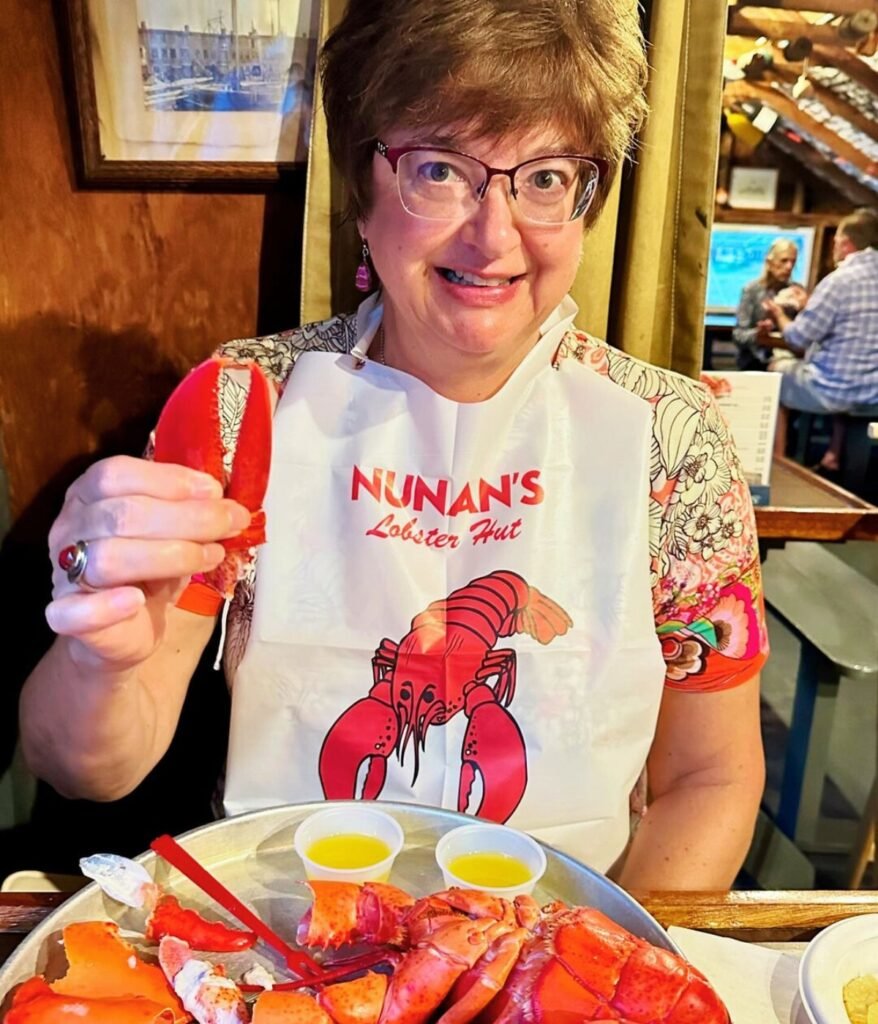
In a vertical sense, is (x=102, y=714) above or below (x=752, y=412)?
below

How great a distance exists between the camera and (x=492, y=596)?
127 centimetres

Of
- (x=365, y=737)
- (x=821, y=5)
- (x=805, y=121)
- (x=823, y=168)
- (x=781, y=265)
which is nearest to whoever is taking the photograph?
(x=365, y=737)

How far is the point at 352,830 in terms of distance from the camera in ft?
3.17

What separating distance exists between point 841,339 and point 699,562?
4.11 metres

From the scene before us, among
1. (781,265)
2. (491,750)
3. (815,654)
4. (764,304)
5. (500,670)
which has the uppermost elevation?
(781,265)

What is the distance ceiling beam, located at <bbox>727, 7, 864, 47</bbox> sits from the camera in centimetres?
298

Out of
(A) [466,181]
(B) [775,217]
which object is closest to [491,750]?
(A) [466,181]

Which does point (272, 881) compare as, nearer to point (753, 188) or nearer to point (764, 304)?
point (764, 304)

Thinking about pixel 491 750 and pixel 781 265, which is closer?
pixel 491 750

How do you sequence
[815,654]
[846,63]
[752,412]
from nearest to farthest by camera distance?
[752,412], [815,654], [846,63]

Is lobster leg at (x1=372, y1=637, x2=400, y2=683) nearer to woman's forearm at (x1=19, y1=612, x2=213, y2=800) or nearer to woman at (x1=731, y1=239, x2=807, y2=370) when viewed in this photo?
woman's forearm at (x1=19, y1=612, x2=213, y2=800)

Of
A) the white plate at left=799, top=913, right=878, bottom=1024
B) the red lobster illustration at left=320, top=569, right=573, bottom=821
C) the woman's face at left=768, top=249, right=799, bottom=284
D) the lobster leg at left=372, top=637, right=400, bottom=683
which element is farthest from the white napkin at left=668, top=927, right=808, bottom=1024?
the woman's face at left=768, top=249, right=799, bottom=284

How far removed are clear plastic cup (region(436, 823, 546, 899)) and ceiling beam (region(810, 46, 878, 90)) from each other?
3.50 m

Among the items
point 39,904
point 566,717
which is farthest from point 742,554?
point 39,904
